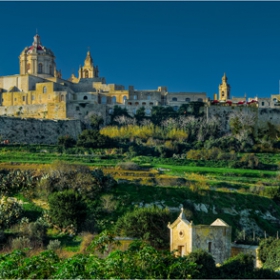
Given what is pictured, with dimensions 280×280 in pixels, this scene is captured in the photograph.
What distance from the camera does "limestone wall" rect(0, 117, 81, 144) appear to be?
172 ft

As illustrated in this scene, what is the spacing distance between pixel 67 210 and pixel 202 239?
24.6 feet

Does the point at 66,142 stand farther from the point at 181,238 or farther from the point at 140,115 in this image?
the point at 181,238

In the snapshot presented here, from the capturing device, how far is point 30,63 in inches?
2611

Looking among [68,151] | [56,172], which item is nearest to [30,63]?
[68,151]

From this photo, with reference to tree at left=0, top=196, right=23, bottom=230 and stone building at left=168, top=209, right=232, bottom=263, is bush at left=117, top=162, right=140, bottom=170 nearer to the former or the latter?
tree at left=0, top=196, right=23, bottom=230

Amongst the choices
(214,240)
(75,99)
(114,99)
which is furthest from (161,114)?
(214,240)

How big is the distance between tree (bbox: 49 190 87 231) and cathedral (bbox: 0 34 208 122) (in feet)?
88.5

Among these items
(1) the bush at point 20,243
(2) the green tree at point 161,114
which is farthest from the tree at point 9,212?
(2) the green tree at point 161,114

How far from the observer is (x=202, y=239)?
26656 mm

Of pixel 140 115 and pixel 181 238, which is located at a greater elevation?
pixel 140 115

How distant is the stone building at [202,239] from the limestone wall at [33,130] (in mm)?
27360

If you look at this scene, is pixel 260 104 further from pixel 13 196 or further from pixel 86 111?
pixel 13 196

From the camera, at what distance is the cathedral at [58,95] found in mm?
59188

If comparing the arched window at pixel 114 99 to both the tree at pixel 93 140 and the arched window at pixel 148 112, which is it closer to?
the arched window at pixel 148 112
